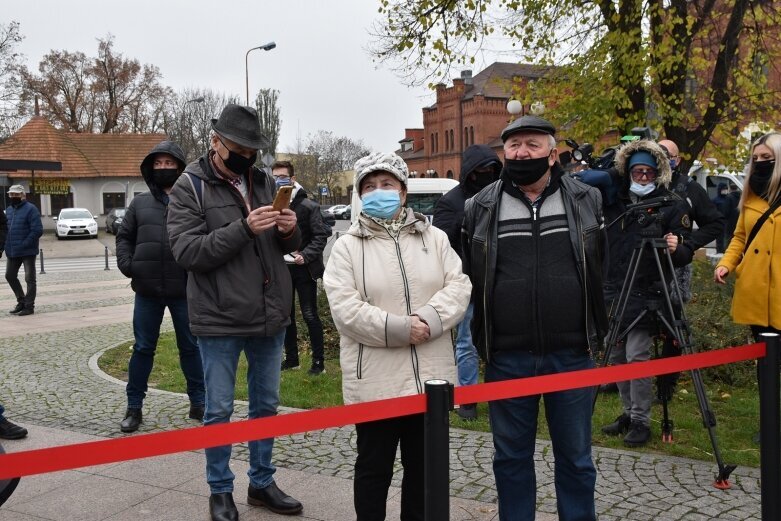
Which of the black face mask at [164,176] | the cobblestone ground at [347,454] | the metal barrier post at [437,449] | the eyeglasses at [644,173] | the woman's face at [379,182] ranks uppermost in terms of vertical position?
the black face mask at [164,176]

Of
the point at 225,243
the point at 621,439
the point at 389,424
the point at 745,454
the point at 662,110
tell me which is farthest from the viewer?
the point at 662,110

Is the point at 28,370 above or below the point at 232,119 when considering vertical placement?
below

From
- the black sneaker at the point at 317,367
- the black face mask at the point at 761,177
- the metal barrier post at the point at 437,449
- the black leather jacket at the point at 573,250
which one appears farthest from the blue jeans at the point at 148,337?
the black face mask at the point at 761,177

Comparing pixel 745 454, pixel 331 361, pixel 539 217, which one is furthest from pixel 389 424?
pixel 331 361

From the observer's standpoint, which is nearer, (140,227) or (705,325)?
(140,227)

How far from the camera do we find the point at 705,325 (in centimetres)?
787

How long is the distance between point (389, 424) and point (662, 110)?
9095mm

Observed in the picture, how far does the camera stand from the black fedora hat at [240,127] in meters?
3.66

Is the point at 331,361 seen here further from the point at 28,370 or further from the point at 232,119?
the point at 232,119

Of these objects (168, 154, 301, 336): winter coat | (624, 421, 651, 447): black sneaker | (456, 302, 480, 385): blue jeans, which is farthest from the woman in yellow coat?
(168, 154, 301, 336): winter coat

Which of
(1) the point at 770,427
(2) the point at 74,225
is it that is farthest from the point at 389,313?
(2) the point at 74,225

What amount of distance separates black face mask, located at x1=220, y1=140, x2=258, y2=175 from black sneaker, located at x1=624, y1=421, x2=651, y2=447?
10.3 feet

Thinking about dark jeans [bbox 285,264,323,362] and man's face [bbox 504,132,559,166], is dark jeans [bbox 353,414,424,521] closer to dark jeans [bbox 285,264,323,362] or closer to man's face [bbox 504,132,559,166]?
man's face [bbox 504,132,559,166]

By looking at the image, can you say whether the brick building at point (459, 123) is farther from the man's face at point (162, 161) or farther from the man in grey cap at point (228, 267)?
the man in grey cap at point (228, 267)
